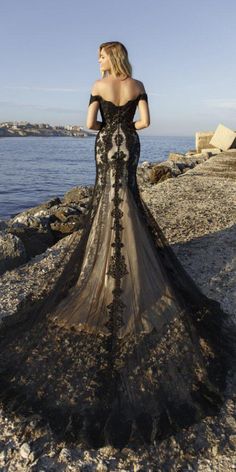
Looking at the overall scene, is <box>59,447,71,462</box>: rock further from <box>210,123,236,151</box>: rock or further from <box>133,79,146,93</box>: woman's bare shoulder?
<box>210,123,236,151</box>: rock

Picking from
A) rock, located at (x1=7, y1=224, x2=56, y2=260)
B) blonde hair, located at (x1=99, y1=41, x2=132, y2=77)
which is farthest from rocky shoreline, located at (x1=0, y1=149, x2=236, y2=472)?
blonde hair, located at (x1=99, y1=41, x2=132, y2=77)

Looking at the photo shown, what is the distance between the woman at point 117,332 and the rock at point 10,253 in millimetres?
2283

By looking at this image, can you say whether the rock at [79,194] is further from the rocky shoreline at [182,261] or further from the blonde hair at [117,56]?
the blonde hair at [117,56]

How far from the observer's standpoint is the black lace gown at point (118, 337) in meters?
3.42

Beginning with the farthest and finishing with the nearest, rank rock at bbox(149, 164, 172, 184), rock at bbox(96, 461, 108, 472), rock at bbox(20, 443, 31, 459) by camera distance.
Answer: rock at bbox(149, 164, 172, 184) < rock at bbox(20, 443, 31, 459) < rock at bbox(96, 461, 108, 472)

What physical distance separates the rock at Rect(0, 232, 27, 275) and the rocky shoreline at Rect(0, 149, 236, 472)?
2 cm

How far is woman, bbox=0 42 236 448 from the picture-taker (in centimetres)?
344

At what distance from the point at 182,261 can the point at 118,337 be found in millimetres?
3042

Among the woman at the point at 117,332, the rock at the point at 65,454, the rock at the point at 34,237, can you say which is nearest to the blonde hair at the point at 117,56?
the woman at the point at 117,332

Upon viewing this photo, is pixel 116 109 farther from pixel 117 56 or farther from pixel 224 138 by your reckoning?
pixel 224 138

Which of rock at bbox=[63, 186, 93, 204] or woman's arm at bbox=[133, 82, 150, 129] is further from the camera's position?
rock at bbox=[63, 186, 93, 204]

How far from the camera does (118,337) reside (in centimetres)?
400

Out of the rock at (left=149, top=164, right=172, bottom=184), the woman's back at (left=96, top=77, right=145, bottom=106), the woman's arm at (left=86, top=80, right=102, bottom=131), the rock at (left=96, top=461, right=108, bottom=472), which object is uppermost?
the woman's back at (left=96, top=77, right=145, bottom=106)

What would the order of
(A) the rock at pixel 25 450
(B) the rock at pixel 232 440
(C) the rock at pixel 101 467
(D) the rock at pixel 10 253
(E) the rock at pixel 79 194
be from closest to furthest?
(C) the rock at pixel 101 467 < (A) the rock at pixel 25 450 < (B) the rock at pixel 232 440 < (D) the rock at pixel 10 253 < (E) the rock at pixel 79 194
